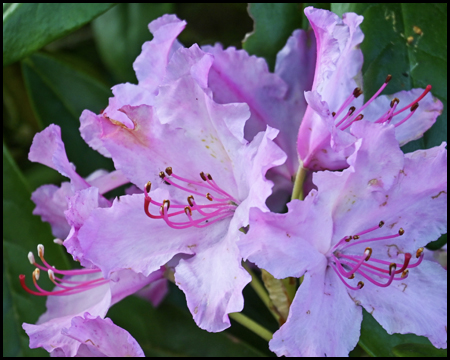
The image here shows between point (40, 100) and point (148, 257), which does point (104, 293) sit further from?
point (40, 100)

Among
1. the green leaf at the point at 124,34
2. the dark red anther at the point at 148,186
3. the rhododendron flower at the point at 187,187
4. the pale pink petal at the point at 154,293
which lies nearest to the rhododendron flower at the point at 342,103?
the rhododendron flower at the point at 187,187

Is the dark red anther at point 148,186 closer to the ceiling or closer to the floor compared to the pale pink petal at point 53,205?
closer to the ceiling

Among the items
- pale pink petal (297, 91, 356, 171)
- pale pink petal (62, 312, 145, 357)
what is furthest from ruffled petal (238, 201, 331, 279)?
pale pink petal (62, 312, 145, 357)

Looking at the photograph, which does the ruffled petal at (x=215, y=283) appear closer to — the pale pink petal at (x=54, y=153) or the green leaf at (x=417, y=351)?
the pale pink petal at (x=54, y=153)

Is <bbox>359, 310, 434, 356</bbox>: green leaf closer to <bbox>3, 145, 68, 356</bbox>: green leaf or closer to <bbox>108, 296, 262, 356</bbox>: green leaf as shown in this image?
<bbox>108, 296, 262, 356</bbox>: green leaf

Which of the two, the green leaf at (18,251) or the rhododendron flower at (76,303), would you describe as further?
the green leaf at (18,251)

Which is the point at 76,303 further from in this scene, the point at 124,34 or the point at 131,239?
the point at 124,34
